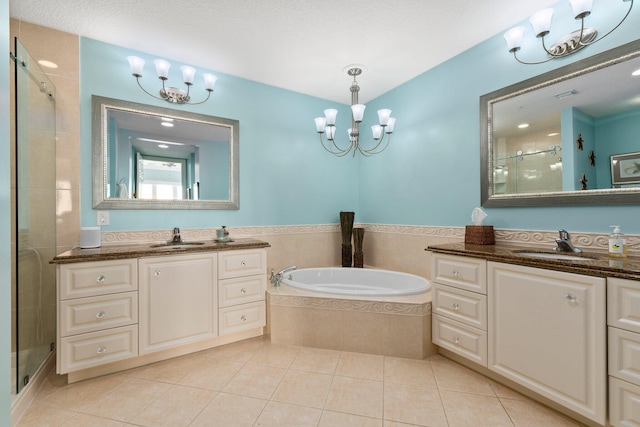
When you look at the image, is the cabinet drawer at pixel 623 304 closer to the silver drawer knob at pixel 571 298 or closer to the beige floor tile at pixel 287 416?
the silver drawer knob at pixel 571 298

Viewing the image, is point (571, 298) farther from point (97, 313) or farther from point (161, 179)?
point (161, 179)

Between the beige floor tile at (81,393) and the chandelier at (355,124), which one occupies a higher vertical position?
the chandelier at (355,124)

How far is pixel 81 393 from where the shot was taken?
175 cm

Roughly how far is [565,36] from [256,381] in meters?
3.03

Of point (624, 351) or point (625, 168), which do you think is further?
point (625, 168)

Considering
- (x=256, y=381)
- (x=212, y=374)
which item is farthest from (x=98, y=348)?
(x=256, y=381)

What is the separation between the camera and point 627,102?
1.65m

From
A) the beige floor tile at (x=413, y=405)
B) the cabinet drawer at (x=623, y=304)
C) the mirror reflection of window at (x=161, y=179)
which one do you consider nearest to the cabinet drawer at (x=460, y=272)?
the cabinet drawer at (x=623, y=304)

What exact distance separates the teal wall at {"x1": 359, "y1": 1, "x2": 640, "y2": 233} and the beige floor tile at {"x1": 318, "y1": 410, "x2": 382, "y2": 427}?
1.69 metres

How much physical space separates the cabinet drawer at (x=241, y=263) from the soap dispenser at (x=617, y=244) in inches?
91.5

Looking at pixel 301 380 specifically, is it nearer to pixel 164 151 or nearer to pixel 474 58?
pixel 164 151

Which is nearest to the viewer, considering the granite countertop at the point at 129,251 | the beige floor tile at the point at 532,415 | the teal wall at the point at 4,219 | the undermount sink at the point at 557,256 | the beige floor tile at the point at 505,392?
the teal wall at the point at 4,219

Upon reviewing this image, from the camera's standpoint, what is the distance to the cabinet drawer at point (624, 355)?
1212 millimetres

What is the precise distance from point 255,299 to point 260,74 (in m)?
2.19
